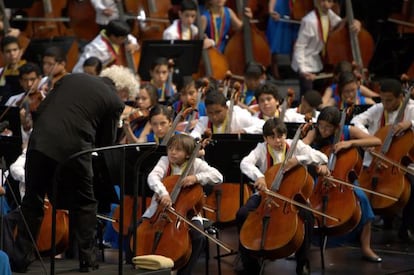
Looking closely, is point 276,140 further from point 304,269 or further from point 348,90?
point 348,90

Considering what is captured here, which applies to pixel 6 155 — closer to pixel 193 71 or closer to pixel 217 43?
pixel 193 71

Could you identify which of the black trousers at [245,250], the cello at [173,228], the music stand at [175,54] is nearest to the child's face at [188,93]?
the music stand at [175,54]

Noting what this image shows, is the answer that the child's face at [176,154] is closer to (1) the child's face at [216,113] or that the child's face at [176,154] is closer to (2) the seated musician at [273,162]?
(2) the seated musician at [273,162]

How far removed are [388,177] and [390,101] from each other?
70 cm

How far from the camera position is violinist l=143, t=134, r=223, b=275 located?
26.3ft

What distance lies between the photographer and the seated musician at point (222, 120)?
363 inches

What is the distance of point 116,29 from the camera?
11.4 metres

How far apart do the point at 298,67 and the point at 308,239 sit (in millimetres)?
3873

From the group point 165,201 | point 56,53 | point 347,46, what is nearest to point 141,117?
point 56,53

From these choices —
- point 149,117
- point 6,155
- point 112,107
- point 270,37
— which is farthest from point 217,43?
point 112,107

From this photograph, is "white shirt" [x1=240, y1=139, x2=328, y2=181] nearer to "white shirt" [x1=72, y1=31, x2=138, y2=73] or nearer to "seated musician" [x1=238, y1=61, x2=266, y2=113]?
"seated musician" [x1=238, y1=61, x2=266, y2=113]

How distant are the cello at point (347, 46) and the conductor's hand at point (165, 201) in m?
4.50

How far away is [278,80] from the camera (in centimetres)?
1284

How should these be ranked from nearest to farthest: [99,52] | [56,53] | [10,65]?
[56,53], [10,65], [99,52]
